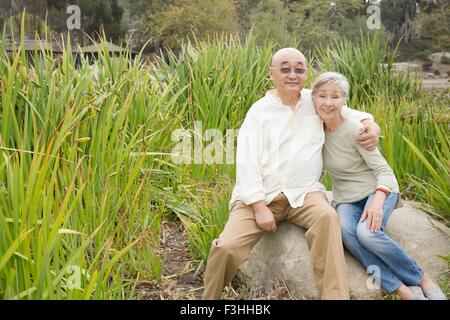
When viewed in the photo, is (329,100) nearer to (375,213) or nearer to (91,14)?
(375,213)

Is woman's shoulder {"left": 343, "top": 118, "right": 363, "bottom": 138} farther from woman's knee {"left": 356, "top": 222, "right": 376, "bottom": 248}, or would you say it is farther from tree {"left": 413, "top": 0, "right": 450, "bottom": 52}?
tree {"left": 413, "top": 0, "right": 450, "bottom": 52}

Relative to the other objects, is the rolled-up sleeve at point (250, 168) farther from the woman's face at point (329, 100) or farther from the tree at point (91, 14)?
the tree at point (91, 14)

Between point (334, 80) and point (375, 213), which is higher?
point (334, 80)

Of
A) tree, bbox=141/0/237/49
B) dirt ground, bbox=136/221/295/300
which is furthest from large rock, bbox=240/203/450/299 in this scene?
tree, bbox=141/0/237/49

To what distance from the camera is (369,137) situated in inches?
104

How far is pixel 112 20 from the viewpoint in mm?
30516

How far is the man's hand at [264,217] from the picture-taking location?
8.58 ft

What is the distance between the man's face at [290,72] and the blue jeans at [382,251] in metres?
0.68

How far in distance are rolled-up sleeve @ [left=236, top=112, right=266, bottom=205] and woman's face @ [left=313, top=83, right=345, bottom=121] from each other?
34cm

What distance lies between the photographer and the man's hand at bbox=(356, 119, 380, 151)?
2.65m

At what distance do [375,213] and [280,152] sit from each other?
548mm

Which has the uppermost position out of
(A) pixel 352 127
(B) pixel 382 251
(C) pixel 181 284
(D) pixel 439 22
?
(D) pixel 439 22

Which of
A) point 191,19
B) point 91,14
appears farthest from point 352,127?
point 91,14
